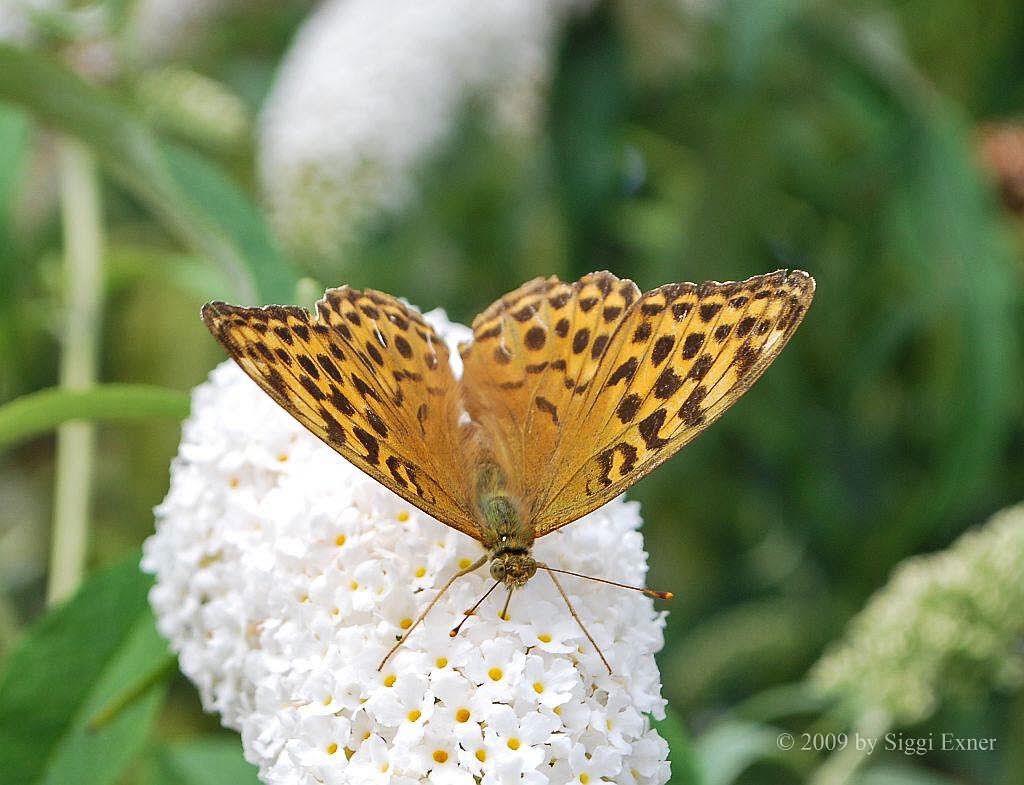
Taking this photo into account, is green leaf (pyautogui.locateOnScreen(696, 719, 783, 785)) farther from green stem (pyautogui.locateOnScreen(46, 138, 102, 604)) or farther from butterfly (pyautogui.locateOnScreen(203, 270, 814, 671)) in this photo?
green stem (pyautogui.locateOnScreen(46, 138, 102, 604))

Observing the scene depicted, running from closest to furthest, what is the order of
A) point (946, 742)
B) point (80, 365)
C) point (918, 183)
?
point (80, 365), point (946, 742), point (918, 183)

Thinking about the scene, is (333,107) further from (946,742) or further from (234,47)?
(946,742)

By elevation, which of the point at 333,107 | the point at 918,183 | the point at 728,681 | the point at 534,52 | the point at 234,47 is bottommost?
the point at 728,681

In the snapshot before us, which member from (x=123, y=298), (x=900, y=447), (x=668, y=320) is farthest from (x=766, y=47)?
(x=123, y=298)

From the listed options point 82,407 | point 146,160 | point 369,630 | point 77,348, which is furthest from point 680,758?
point 77,348

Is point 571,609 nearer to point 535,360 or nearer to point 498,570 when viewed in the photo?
point 498,570

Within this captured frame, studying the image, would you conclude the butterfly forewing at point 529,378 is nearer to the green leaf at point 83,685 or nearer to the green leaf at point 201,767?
the green leaf at point 83,685

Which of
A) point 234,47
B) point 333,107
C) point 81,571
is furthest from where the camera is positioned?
point 234,47
